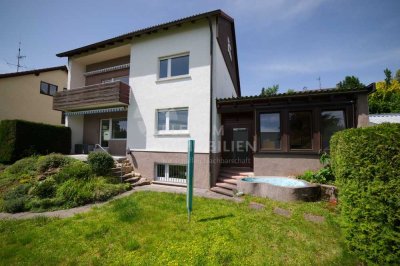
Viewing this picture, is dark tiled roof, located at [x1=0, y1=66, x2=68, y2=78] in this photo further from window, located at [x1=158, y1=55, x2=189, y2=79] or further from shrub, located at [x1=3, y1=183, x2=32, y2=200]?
window, located at [x1=158, y1=55, x2=189, y2=79]

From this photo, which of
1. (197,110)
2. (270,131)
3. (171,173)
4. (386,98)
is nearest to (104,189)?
(171,173)

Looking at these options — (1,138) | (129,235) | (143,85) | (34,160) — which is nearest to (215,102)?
(143,85)

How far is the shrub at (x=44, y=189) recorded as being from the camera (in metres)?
8.27

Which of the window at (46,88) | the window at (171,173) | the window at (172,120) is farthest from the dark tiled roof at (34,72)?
the window at (171,173)

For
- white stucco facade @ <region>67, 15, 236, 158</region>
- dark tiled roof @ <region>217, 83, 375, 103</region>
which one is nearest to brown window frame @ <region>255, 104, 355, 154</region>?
dark tiled roof @ <region>217, 83, 375, 103</region>

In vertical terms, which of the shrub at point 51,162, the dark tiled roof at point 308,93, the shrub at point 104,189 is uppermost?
the dark tiled roof at point 308,93

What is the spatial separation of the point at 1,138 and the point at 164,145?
11.8 meters

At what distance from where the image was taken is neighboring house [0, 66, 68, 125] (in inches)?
686

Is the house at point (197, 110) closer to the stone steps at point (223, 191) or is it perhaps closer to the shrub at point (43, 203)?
the stone steps at point (223, 191)

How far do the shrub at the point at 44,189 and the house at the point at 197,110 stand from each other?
16.1 ft

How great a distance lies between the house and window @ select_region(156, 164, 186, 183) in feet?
0.11

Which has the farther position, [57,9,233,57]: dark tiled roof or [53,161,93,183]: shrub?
[57,9,233,57]: dark tiled roof

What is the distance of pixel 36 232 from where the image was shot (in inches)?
218

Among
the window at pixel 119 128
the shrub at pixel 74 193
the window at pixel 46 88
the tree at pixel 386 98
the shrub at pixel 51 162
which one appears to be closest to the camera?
the shrub at pixel 74 193
